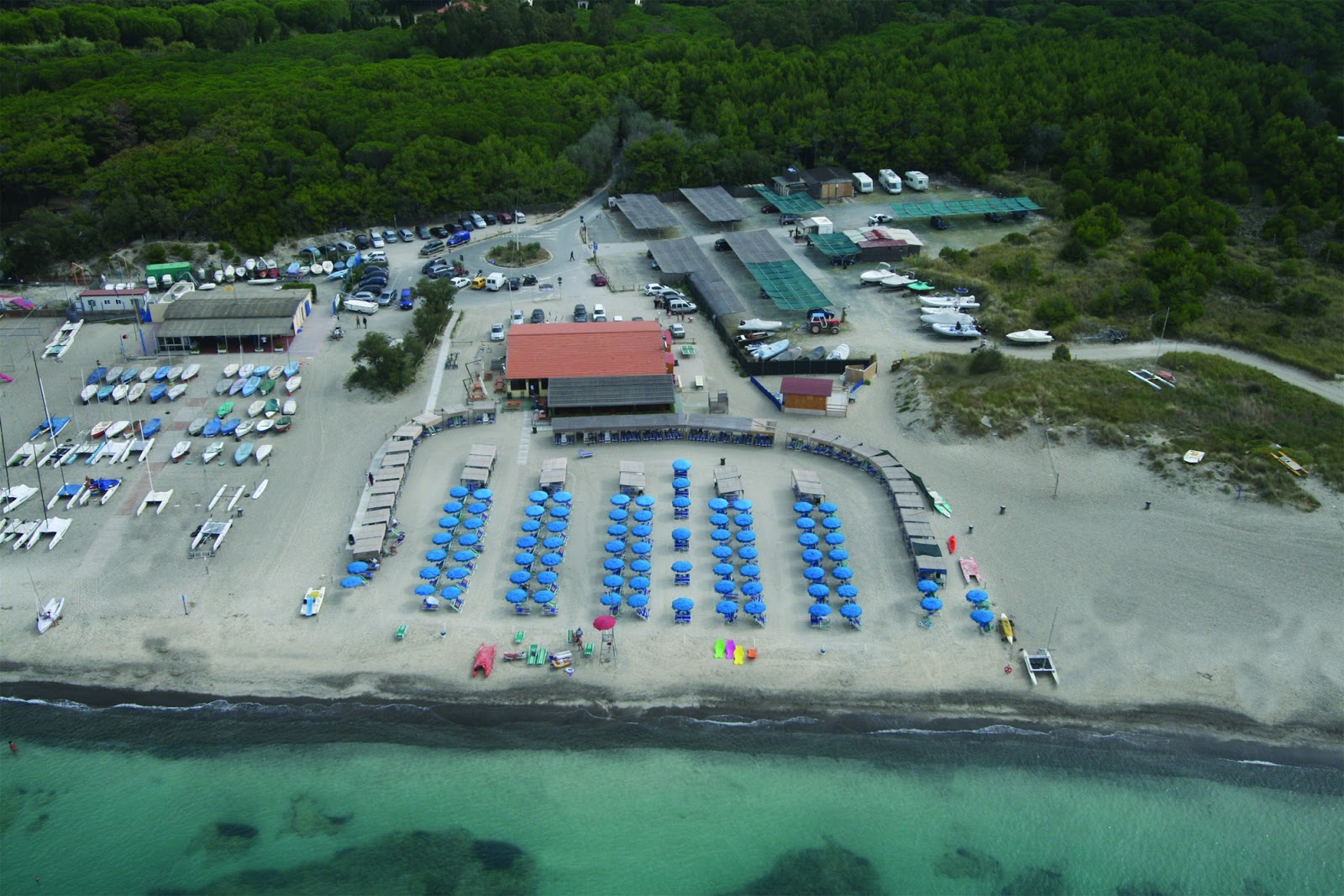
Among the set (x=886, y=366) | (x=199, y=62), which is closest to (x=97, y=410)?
(x=886, y=366)

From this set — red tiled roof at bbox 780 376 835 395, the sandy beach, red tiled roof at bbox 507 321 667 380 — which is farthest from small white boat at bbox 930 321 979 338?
red tiled roof at bbox 507 321 667 380

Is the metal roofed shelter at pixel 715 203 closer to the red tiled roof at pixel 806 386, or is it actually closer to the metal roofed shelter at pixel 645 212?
the metal roofed shelter at pixel 645 212

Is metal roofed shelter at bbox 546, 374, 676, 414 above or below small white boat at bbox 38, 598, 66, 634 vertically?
above

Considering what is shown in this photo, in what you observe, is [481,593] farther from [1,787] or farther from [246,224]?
[246,224]

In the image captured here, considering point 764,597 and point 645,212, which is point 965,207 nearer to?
point 645,212

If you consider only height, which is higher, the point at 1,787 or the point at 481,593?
the point at 481,593

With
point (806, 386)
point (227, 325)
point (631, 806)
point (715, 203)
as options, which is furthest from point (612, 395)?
point (715, 203)

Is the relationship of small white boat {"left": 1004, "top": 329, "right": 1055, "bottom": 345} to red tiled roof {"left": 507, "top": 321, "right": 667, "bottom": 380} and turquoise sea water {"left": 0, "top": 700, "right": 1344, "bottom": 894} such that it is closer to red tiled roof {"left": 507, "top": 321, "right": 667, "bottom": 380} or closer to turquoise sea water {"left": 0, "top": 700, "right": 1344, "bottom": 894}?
red tiled roof {"left": 507, "top": 321, "right": 667, "bottom": 380}
